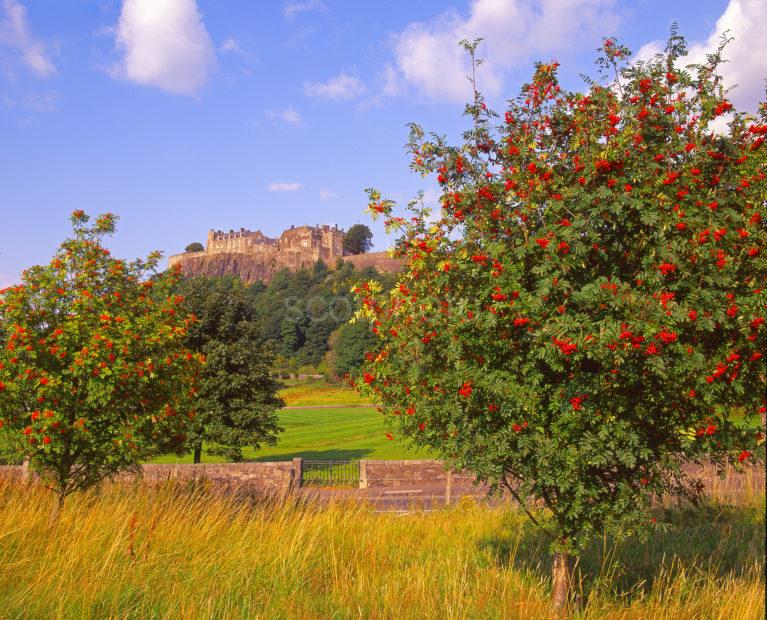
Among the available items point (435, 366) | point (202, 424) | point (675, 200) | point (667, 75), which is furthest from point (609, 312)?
point (202, 424)

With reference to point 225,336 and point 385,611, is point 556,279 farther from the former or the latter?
Answer: point 225,336

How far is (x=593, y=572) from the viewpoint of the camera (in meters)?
8.62

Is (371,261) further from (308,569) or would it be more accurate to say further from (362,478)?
(308,569)

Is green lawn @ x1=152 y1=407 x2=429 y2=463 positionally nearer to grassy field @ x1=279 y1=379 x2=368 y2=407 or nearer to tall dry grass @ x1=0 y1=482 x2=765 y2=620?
grassy field @ x1=279 y1=379 x2=368 y2=407

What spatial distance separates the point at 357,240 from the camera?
7288 inches

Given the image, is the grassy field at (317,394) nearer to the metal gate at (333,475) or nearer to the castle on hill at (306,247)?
the metal gate at (333,475)

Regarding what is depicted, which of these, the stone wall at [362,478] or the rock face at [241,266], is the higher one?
the rock face at [241,266]

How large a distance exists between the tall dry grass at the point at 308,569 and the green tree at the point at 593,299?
41.9 inches


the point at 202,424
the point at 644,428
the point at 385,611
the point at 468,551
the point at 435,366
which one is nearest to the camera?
the point at 385,611

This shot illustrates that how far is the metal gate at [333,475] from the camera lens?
21.5m

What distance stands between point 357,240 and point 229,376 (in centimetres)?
15860

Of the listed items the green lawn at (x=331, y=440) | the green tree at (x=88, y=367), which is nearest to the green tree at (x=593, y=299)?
the green tree at (x=88, y=367)

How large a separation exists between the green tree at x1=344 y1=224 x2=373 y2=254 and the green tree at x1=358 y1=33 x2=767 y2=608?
586ft

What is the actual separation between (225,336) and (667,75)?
25029 millimetres
